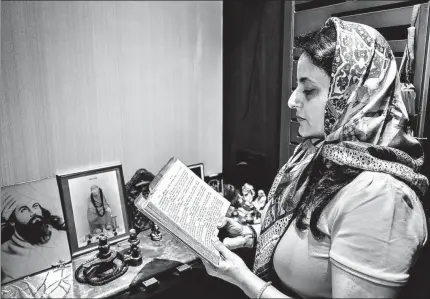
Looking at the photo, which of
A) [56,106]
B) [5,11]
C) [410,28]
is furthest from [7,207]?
[410,28]

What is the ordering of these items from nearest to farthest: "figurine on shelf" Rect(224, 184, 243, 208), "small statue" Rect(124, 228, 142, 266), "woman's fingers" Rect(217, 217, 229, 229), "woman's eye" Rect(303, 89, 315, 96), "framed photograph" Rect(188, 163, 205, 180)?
"woman's eye" Rect(303, 89, 315, 96)
"woman's fingers" Rect(217, 217, 229, 229)
"small statue" Rect(124, 228, 142, 266)
"figurine on shelf" Rect(224, 184, 243, 208)
"framed photograph" Rect(188, 163, 205, 180)

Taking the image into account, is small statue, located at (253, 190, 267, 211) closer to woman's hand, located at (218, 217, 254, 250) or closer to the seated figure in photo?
woman's hand, located at (218, 217, 254, 250)

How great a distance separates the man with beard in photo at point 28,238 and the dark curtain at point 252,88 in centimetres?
106

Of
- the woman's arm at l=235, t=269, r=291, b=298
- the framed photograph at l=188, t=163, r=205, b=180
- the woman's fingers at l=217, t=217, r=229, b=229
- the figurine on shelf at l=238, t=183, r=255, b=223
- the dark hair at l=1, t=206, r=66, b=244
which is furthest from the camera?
the framed photograph at l=188, t=163, r=205, b=180

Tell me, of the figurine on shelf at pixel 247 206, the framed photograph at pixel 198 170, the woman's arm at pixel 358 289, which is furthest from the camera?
the framed photograph at pixel 198 170

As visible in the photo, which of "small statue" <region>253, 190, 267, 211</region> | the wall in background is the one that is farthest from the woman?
the wall in background

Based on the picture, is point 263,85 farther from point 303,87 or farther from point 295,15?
point 303,87

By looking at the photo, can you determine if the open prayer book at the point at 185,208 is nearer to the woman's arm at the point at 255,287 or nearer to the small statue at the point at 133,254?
the woman's arm at the point at 255,287

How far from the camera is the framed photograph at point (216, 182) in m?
2.00

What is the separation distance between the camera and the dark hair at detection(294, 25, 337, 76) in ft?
2.85

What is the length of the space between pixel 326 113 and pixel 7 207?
4.07 ft

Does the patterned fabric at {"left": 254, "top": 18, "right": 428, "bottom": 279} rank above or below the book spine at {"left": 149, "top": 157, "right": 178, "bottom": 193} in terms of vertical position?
above

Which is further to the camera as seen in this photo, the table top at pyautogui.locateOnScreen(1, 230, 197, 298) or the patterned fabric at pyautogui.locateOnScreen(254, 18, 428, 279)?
the table top at pyautogui.locateOnScreen(1, 230, 197, 298)

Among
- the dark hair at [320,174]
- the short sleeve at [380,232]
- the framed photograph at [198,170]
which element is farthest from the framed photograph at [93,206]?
the short sleeve at [380,232]
